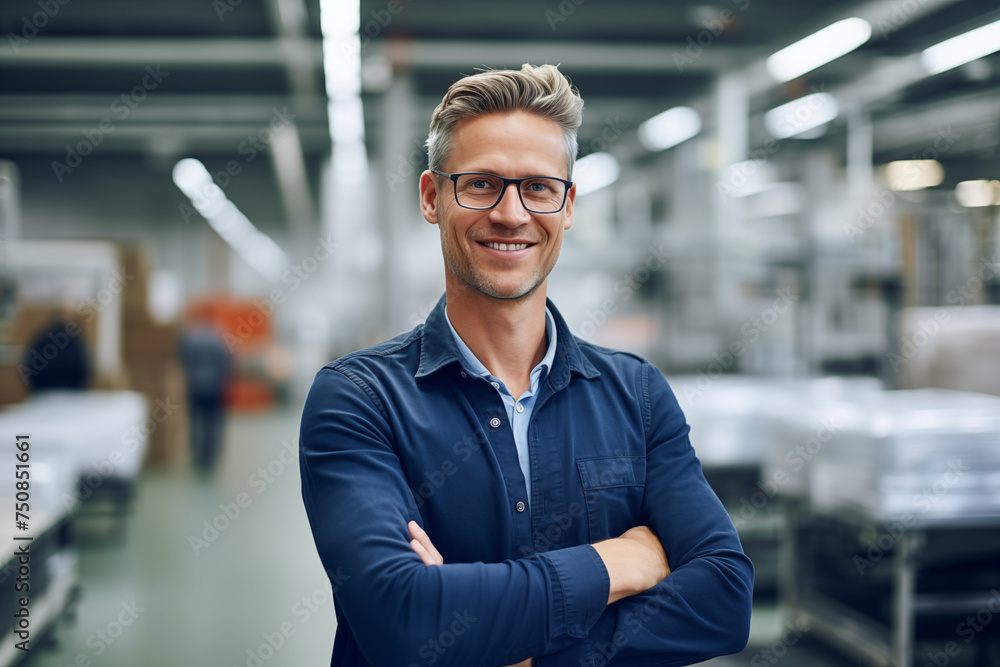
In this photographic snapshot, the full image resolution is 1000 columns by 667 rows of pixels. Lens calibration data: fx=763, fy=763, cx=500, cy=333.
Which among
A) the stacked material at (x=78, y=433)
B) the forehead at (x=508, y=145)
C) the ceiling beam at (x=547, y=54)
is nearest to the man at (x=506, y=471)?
the forehead at (x=508, y=145)

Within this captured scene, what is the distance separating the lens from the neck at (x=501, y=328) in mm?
1322

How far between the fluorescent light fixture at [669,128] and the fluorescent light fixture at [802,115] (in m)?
0.86

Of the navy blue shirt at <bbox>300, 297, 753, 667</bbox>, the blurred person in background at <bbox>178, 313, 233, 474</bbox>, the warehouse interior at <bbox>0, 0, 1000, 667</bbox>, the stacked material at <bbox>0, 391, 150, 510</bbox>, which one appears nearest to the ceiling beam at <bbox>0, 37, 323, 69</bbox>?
the warehouse interior at <bbox>0, 0, 1000, 667</bbox>

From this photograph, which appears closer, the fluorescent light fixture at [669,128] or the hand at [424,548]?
the hand at [424,548]

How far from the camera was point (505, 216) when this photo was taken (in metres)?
1.21

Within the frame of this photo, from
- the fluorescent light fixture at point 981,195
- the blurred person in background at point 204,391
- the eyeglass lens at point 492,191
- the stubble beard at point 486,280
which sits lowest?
the blurred person in background at point 204,391

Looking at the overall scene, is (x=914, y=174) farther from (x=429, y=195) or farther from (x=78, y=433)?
(x=429, y=195)

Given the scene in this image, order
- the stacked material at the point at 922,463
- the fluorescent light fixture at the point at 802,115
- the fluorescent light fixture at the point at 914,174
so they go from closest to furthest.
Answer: the stacked material at the point at 922,463, the fluorescent light fixture at the point at 802,115, the fluorescent light fixture at the point at 914,174

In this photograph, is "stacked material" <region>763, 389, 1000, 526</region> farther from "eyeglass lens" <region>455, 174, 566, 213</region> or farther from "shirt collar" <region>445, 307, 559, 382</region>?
"eyeglass lens" <region>455, 174, 566, 213</region>

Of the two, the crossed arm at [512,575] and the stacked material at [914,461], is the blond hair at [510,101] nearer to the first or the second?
the crossed arm at [512,575]

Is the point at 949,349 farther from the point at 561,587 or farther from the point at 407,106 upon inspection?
the point at 407,106

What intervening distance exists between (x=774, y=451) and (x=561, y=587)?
2.83m

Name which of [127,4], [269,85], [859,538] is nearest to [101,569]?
[859,538]

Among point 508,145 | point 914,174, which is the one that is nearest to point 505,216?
point 508,145
